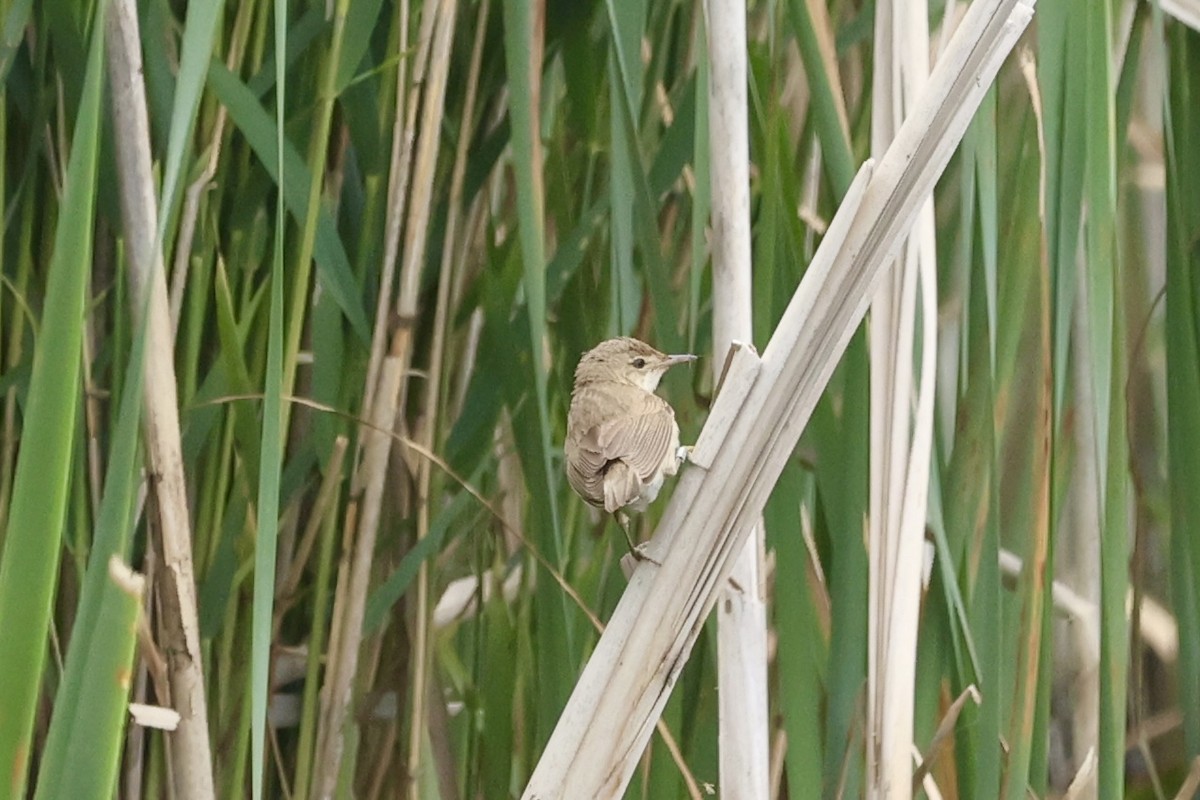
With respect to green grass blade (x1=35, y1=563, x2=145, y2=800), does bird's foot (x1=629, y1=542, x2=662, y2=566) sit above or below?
above

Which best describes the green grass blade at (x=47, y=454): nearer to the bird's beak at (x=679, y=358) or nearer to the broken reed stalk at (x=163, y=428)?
the broken reed stalk at (x=163, y=428)

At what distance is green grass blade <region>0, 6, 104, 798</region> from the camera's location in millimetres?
638

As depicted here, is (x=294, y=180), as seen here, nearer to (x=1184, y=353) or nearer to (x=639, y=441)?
(x=639, y=441)

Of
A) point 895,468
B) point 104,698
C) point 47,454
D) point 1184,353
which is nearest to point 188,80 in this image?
point 47,454

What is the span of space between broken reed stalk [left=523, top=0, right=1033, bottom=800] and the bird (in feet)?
0.13

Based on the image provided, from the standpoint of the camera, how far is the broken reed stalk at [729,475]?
0.71 meters

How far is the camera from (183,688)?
880 mm

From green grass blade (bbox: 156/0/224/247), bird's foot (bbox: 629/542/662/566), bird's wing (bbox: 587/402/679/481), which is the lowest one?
bird's foot (bbox: 629/542/662/566)

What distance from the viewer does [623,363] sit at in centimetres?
94

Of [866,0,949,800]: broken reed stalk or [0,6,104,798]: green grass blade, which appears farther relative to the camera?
[866,0,949,800]: broken reed stalk

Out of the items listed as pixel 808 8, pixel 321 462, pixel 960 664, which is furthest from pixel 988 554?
pixel 321 462

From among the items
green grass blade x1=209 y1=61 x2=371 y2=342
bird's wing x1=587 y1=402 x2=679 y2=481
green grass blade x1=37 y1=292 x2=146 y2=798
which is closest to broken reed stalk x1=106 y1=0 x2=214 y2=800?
green grass blade x1=209 y1=61 x2=371 y2=342

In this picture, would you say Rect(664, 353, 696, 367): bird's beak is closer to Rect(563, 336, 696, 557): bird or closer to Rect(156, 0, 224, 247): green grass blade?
Rect(563, 336, 696, 557): bird

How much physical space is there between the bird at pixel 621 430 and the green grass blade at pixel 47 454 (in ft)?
0.98
